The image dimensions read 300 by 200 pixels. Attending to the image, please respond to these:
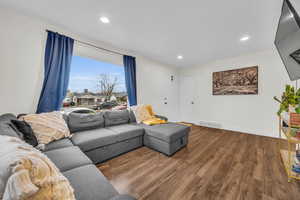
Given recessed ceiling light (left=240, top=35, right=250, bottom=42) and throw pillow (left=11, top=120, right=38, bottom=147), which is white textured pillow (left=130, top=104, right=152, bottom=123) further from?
recessed ceiling light (left=240, top=35, right=250, bottom=42)

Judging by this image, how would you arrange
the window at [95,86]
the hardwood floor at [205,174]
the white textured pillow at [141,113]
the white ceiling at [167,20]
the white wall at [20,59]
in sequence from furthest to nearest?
1. the white textured pillow at [141,113]
2. the window at [95,86]
3. the white wall at [20,59]
4. the white ceiling at [167,20]
5. the hardwood floor at [205,174]

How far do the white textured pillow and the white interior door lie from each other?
2294mm

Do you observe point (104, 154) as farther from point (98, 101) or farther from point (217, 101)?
point (217, 101)

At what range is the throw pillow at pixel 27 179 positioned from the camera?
17.1 inches

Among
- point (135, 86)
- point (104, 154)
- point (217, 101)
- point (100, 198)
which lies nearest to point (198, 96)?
point (217, 101)

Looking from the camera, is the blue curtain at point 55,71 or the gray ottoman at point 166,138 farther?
the gray ottoman at point 166,138

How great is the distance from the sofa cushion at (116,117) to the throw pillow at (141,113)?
0.75 ft

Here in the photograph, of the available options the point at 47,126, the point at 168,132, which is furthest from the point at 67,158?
the point at 168,132

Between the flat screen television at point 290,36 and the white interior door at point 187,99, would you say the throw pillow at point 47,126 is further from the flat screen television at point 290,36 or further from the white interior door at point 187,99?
the white interior door at point 187,99

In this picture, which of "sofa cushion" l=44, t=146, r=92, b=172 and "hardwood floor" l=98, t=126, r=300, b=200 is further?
"hardwood floor" l=98, t=126, r=300, b=200

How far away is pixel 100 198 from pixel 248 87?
423 centimetres

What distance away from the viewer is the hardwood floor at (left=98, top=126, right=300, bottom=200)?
132cm

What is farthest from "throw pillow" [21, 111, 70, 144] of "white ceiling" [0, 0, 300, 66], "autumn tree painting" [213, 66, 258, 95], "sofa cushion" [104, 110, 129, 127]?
"autumn tree painting" [213, 66, 258, 95]

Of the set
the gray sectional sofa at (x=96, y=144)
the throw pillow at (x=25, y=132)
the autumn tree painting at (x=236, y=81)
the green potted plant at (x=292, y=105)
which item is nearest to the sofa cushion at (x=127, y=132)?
the gray sectional sofa at (x=96, y=144)
